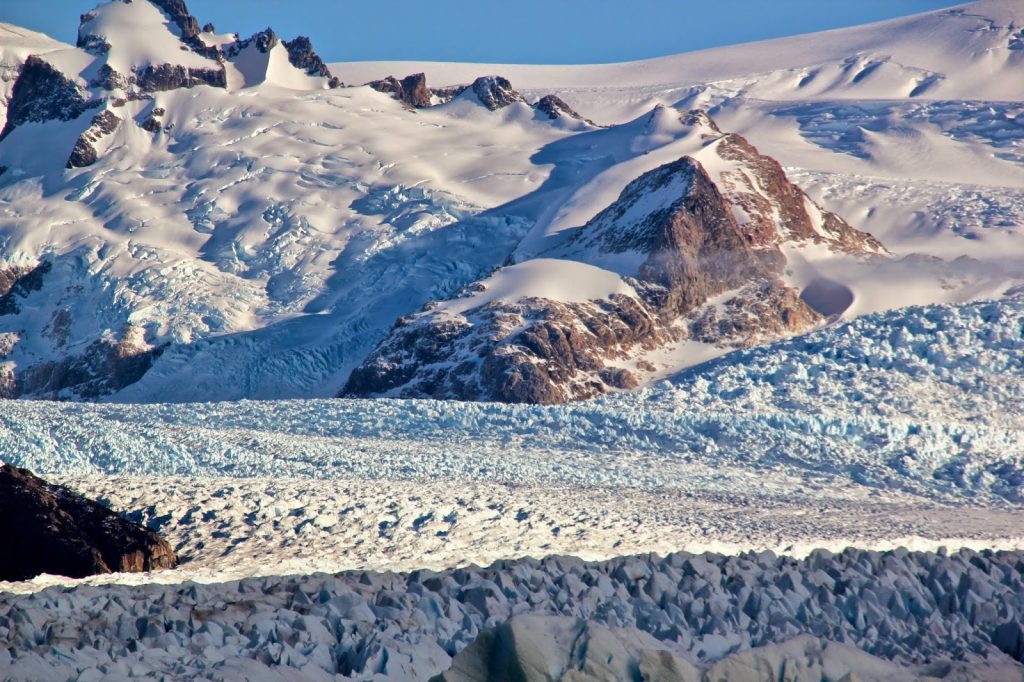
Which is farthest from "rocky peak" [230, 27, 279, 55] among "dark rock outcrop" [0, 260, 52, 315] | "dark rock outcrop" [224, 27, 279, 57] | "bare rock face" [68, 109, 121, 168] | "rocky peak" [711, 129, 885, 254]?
"rocky peak" [711, 129, 885, 254]

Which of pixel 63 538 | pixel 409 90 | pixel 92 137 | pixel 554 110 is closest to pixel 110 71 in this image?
pixel 92 137

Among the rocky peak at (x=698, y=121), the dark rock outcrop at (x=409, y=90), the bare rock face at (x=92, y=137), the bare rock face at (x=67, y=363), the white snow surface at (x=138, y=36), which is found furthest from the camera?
the dark rock outcrop at (x=409, y=90)

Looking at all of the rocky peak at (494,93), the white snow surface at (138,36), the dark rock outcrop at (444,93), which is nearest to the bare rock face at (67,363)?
the white snow surface at (138,36)

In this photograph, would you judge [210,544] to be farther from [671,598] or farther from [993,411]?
[993,411]

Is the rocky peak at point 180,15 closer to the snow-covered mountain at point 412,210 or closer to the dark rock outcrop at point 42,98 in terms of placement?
the snow-covered mountain at point 412,210

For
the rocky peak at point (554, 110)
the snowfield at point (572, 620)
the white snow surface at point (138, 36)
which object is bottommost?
the snowfield at point (572, 620)

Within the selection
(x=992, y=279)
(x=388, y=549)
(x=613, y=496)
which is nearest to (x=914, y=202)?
(x=992, y=279)

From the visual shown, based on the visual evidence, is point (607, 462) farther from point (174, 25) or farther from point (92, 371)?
point (174, 25)
